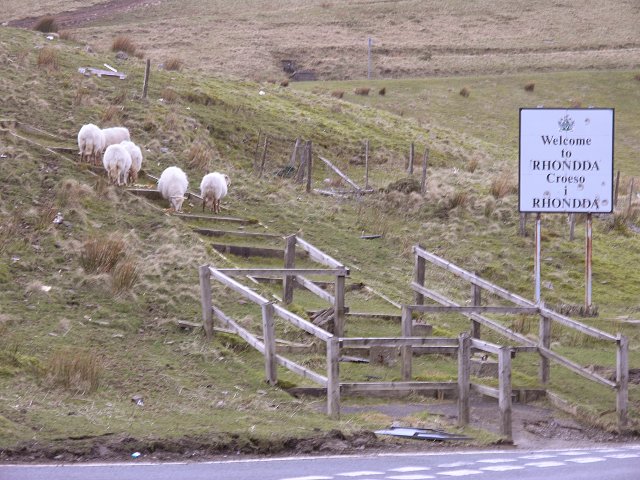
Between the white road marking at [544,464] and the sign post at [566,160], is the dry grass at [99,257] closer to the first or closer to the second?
the sign post at [566,160]

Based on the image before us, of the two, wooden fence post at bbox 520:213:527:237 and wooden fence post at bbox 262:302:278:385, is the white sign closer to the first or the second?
wooden fence post at bbox 520:213:527:237

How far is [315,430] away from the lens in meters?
11.8

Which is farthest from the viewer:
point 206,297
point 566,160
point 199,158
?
point 199,158

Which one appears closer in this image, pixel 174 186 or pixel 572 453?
pixel 572 453

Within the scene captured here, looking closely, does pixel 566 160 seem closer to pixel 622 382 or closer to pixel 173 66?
pixel 622 382

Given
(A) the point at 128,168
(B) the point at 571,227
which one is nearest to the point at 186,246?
(A) the point at 128,168

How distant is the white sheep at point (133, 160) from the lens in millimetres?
22175

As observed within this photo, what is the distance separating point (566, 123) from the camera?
63.0 ft

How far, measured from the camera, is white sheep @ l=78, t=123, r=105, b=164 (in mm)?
22250

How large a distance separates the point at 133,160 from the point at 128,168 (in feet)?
3.01

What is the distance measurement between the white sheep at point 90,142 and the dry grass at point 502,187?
440 inches

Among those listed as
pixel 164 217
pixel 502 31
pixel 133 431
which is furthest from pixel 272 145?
pixel 502 31

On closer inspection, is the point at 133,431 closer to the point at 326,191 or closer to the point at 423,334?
the point at 423,334

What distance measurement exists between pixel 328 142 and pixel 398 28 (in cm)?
4684
